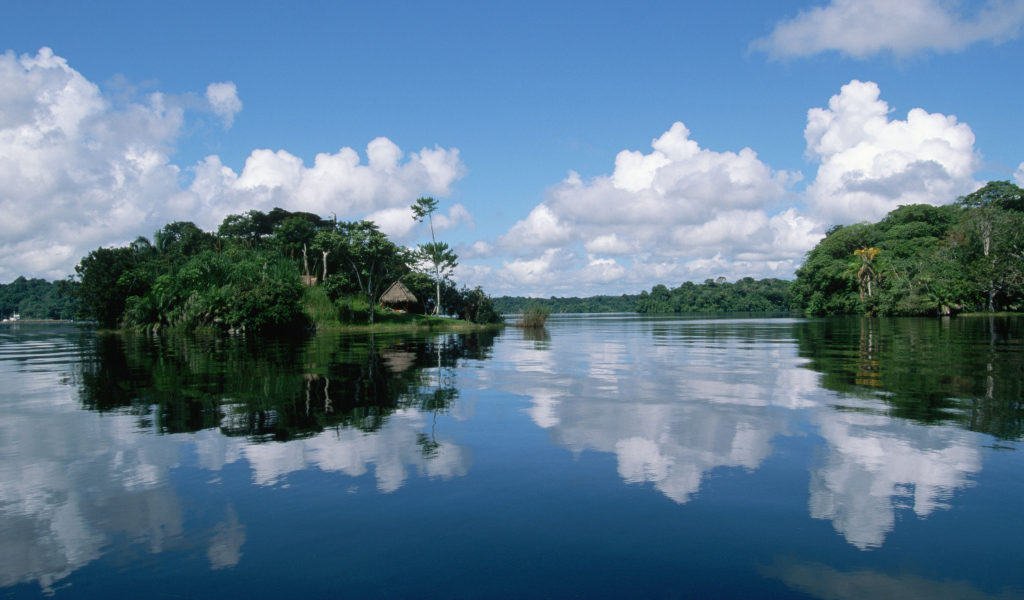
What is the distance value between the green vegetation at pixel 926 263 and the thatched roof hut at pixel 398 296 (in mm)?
46196

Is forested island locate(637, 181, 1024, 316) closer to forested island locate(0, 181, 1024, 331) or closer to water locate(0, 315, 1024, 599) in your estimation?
forested island locate(0, 181, 1024, 331)

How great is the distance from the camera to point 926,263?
5684cm

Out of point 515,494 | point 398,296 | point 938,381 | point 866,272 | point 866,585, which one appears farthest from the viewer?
point 866,272

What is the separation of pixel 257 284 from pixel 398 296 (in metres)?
15.3

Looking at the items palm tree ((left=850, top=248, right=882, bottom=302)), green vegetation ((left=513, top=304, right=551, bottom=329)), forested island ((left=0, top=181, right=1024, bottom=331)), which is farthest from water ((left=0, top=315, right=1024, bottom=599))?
palm tree ((left=850, top=248, right=882, bottom=302))

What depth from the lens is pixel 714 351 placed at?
57.4 feet

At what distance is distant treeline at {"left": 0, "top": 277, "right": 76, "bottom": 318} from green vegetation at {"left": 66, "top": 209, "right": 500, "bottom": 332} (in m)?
81.3

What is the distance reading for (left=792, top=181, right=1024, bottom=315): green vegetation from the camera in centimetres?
5125

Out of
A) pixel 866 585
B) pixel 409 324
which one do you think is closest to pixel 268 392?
pixel 866 585

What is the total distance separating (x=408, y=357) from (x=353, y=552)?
1313 cm

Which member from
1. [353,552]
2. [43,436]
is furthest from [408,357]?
[353,552]

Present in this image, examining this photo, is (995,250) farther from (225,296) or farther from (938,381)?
(225,296)

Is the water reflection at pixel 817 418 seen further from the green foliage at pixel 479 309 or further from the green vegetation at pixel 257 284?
the green foliage at pixel 479 309

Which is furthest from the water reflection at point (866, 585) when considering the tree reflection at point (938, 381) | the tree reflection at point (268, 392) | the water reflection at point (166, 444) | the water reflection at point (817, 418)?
the tree reflection at point (268, 392)
